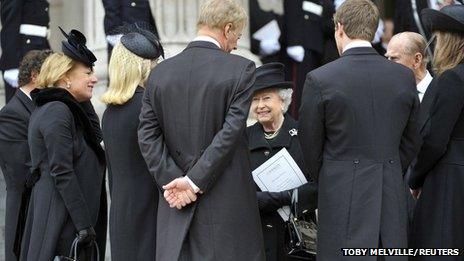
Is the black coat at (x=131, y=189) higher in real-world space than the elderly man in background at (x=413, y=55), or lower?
lower

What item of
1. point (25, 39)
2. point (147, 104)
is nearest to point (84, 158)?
point (147, 104)

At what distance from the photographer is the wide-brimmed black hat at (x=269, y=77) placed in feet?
20.0

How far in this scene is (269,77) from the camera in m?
6.13

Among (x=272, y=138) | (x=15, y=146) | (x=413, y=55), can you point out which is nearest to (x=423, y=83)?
(x=413, y=55)

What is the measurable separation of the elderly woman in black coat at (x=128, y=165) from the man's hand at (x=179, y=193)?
529mm

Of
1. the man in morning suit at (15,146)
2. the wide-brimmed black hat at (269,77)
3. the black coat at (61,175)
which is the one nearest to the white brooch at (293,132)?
the wide-brimmed black hat at (269,77)

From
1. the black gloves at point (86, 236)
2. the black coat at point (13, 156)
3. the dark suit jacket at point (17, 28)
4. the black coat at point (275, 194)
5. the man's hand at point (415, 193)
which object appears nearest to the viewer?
the black coat at point (275, 194)

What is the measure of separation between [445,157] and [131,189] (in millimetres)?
1676

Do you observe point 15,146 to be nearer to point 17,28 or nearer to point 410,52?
point 17,28

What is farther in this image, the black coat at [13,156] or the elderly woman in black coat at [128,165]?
the black coat at [13,156]

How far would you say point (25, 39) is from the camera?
8562 millimetres

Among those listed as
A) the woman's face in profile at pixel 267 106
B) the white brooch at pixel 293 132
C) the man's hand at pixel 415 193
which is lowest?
the man's hand at pixel 415 193

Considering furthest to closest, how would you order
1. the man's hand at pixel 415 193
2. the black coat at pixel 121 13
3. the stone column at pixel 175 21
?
the stone column at pixel 175 21
the black coat at pixel 121 13
the man's hand at pixel 415 193

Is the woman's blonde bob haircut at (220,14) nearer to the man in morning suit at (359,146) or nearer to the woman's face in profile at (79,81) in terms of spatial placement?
the man in morning suit at (359,146)
